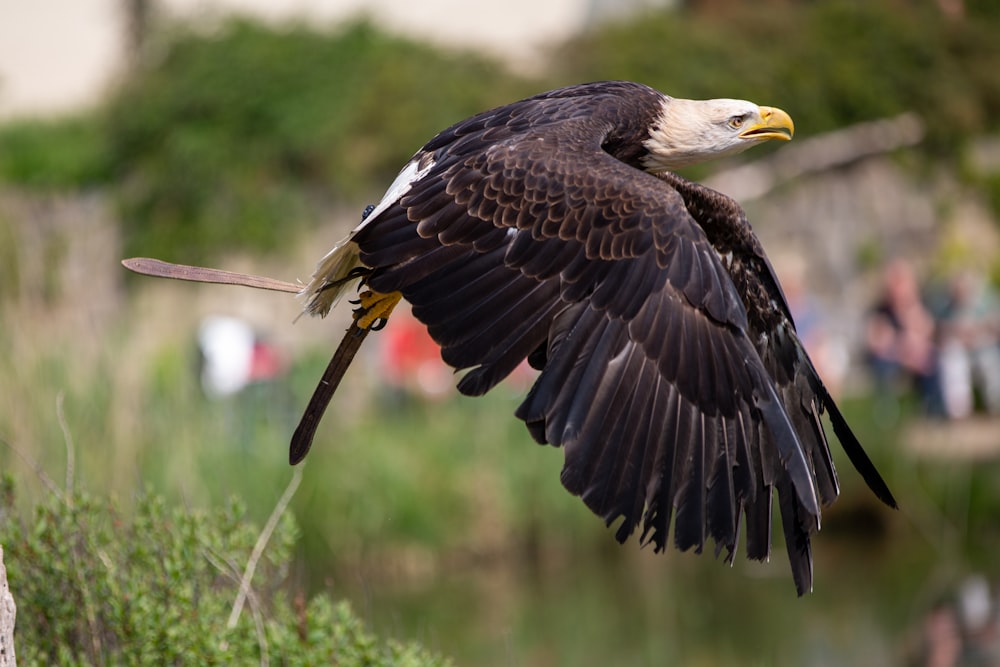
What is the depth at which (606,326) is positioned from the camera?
4301 mm

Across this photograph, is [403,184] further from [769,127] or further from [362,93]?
[362,93]

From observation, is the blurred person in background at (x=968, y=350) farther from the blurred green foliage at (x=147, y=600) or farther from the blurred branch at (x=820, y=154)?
the blurred green foliage at (x=147, y=600)

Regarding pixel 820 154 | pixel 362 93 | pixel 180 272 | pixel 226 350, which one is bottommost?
pixel 820 154

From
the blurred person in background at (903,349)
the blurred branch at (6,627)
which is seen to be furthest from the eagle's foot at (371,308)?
the blurred person in background at (903,349)

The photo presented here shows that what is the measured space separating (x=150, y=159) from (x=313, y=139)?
173cm

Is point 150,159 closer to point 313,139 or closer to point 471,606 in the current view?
point 313,139

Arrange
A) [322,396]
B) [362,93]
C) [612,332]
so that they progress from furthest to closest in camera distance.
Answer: [362,93]
[322,396]
[612,332]

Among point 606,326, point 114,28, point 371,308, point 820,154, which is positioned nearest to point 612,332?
point 606,326

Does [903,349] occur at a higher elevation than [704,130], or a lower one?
lower

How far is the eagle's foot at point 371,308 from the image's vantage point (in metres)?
5.05

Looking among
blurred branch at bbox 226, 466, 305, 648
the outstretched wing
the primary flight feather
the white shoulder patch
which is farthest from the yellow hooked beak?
blurred branch at bbox 226, 466, 305, 648

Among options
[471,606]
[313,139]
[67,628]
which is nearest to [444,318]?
[67,628]

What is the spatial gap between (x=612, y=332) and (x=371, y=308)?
3.52 feet

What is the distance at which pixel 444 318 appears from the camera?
14.2ft
